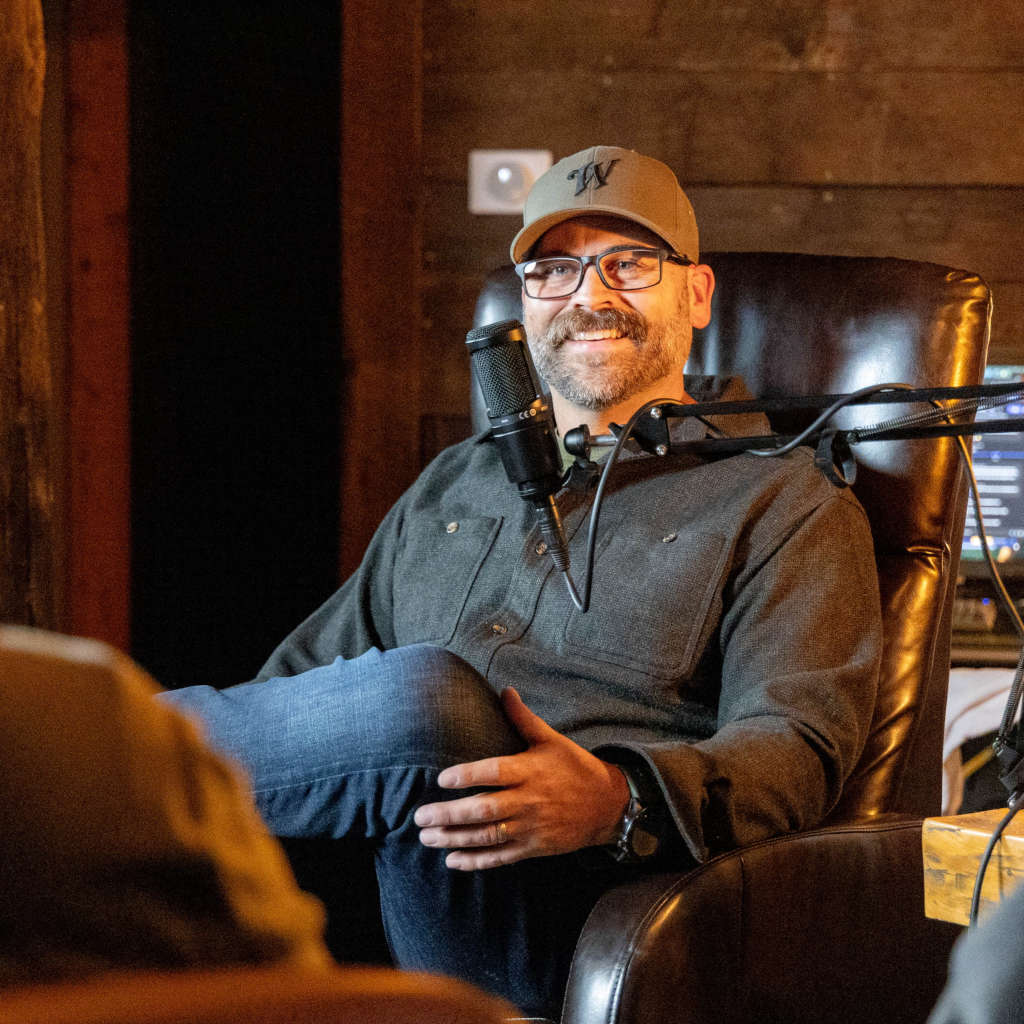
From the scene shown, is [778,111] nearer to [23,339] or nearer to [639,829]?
[23,339]

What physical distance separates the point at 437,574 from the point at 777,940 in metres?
0.72

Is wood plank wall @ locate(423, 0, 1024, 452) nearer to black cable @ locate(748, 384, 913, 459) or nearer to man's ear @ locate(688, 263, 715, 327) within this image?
man's ear @ locate(688, 263, 715, 327)

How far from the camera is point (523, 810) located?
1133 millimetres

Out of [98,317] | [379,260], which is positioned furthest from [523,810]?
[98,317]

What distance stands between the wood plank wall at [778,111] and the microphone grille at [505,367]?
45.1 inches

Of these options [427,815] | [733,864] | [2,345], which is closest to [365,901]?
[427,815]

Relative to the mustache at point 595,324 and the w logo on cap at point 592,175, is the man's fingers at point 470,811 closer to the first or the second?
the mustache at point 595,324

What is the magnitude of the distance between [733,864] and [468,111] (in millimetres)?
1690

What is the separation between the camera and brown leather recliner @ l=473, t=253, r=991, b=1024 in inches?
41.8

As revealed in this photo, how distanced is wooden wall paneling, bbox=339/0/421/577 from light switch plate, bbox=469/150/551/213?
0.11 m

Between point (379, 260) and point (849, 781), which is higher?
point (379, 260)

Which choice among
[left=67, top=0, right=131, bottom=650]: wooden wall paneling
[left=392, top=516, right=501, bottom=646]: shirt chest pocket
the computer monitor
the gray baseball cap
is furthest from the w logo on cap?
[left=67, top=0, right=131, bottom=650]: wooden wall paneling

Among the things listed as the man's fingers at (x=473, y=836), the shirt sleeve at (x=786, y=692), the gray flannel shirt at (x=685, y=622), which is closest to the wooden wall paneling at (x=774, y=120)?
the gray flannel shirt at (x=685, y=622)

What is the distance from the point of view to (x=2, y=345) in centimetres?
169
